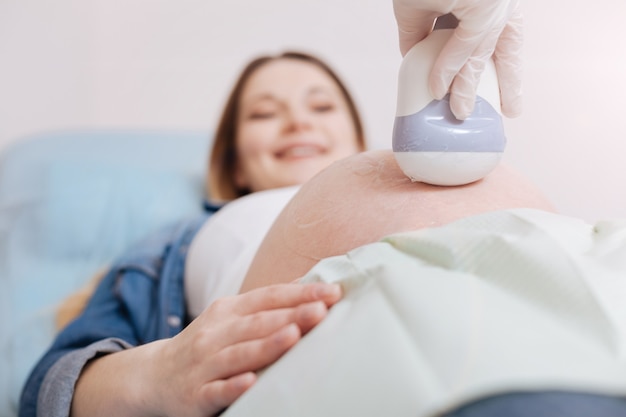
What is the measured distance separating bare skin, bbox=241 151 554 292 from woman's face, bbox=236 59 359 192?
67cm

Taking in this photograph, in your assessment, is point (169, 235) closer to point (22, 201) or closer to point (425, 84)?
point (22, 201)

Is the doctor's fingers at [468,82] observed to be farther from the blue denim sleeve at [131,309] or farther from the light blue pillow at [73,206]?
the light blue pillow at [73,206]

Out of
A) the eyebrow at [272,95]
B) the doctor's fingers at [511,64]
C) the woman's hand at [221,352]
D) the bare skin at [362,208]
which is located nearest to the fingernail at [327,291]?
the woman's hand at [221,352]

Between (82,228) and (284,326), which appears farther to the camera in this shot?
(82,228)

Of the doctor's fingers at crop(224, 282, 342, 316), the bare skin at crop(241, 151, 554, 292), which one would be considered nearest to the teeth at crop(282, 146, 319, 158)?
the bare skin at crop(241, 151, 554, 292)

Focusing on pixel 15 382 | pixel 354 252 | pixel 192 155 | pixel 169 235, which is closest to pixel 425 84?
pixel 354 252

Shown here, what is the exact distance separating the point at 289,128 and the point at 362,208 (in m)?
0.80

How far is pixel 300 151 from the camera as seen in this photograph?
145cm

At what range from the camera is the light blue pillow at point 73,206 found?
1.43m

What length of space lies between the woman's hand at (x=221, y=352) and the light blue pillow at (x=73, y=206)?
0.72 meters

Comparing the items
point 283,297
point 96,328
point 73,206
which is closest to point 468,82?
point 283,297

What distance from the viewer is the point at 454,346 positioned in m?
0.43

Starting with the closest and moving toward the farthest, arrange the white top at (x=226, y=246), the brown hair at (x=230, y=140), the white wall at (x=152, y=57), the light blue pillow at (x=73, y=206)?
the white top at (x=226, y=246) → the light blue pillow at (x=73, y=206) → the brown hair at (x=230, y=140) → the white wall at (x=152, y=57)

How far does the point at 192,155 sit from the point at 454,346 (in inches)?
59.4
